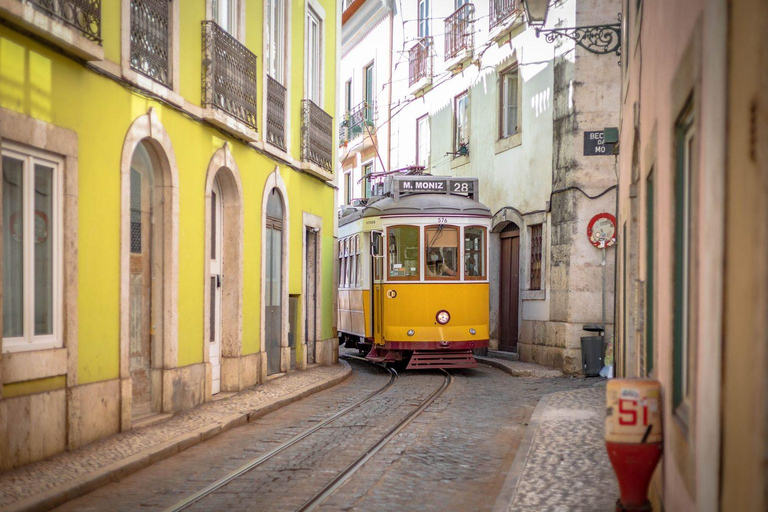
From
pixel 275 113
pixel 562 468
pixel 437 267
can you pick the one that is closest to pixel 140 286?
pixel 562 468

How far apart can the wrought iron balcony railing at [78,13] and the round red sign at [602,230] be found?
1056cm

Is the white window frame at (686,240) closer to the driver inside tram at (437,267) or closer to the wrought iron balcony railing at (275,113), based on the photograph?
the wrought iron balcony railing at (275,113)

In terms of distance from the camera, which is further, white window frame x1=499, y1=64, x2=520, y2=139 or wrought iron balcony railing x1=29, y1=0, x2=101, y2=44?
white window frame x1=499, y1=64, x2=520, y2=139

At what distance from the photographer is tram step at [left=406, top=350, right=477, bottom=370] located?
16922mm

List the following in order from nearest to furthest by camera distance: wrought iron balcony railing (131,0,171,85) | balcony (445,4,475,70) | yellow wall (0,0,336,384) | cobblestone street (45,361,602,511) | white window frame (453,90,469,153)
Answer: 1. cobblestone street (45,361,602,511)
2. yellow wall (0,0,336,384)
3. wrought iron balcony railing (131,0,171,85)
4. balcony (445,4,475,70)
5. white window frame (453,90,469,153)

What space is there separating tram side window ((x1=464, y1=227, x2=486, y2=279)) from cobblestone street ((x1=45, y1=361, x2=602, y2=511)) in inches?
161

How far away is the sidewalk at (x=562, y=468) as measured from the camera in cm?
659

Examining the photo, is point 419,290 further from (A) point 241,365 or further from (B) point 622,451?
(B) point 622,451

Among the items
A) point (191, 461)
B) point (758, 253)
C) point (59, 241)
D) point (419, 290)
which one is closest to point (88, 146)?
point (59, 241)

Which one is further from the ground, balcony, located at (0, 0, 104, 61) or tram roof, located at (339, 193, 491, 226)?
balcony, located at (0, 0, 104, 61)

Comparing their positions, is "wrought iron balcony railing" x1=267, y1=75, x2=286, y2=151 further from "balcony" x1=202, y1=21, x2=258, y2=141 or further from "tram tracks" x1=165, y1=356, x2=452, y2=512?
"tram tracks" x1=165, y1=356, x2=452, y2=512

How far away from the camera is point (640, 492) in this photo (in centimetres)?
484

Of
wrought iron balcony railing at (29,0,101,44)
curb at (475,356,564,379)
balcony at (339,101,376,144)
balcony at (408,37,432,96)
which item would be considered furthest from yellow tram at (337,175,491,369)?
balcony at (339,101,376,144)

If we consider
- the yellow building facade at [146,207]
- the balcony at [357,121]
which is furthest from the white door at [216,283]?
the balcony at [357,121]
